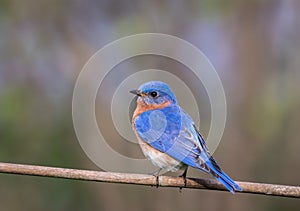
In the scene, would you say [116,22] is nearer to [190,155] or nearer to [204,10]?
[204,10]

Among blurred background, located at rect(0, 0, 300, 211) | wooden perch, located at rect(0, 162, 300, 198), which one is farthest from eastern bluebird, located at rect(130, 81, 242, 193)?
blurred background, located at rect(0, 0, 300, 211)

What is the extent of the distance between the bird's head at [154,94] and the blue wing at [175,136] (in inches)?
3.0

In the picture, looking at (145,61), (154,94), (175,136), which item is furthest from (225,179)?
(145,61)

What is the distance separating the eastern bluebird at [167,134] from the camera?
11.5ft

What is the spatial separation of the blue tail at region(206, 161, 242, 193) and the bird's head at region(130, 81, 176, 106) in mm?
823

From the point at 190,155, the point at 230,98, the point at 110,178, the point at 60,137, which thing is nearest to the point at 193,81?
the point at 230,98

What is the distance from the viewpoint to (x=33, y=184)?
6461 mm

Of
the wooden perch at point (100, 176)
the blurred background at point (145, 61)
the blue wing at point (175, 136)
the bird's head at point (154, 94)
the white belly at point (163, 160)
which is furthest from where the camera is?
the blurred background at point (145, 61)

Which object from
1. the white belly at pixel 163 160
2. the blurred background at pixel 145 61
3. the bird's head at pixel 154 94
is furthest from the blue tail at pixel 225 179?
the blurred background at pixel 145 61

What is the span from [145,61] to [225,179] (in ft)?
10.7

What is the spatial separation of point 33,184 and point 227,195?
2.12m

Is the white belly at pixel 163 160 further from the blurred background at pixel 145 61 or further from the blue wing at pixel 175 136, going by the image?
the blurred background at pixel 145 61

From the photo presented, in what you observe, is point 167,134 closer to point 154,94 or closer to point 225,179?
point 154,94

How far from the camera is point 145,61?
20.4 feet
